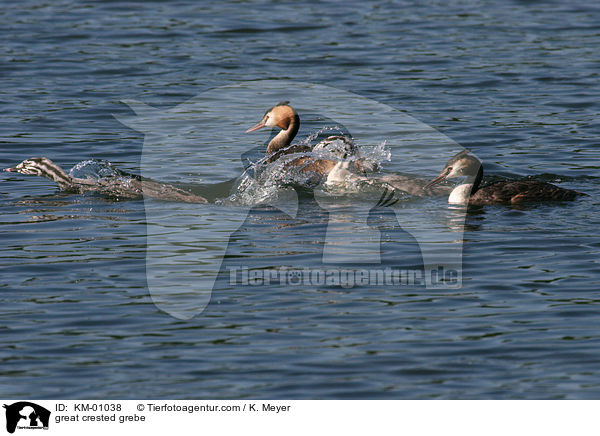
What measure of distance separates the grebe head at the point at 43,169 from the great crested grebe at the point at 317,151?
9.14ft

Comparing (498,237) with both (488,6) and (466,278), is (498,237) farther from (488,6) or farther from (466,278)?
(488,6)

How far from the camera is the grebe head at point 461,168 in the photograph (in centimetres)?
1190

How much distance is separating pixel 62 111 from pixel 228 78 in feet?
10.6

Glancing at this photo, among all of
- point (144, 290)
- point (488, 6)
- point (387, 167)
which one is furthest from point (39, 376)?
point (488, 6)

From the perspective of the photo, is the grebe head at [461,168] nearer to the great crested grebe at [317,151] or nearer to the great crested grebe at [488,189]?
the great crested grebe at [488,189]

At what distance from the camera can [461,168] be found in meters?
11.9

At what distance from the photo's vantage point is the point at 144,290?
864cm
